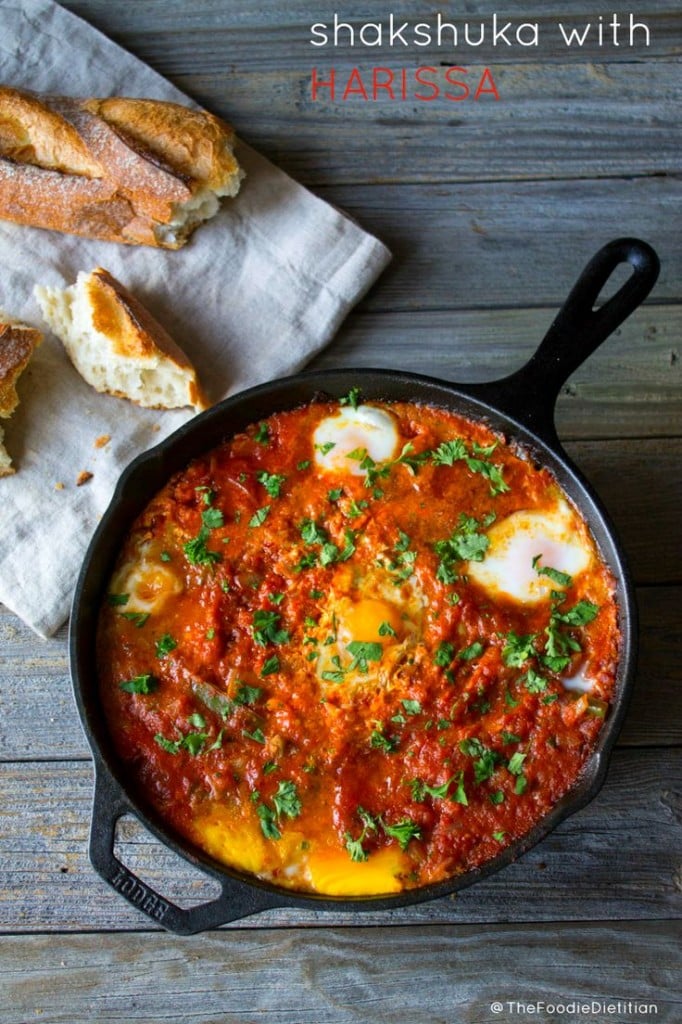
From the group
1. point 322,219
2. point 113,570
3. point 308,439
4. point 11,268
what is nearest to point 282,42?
point 322,219

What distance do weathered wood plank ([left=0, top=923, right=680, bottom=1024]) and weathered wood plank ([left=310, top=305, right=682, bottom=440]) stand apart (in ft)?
5.91

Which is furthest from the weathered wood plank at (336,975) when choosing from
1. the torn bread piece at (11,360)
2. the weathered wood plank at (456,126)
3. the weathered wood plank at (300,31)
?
the weathered wood plank at (300,31)

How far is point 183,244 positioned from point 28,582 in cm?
133

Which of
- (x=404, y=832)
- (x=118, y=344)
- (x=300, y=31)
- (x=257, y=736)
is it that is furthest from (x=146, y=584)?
(x=300, y=31)

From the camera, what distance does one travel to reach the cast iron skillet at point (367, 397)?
2686 millimetres

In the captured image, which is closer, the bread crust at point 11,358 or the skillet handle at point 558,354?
the skillet handle at point 558,354

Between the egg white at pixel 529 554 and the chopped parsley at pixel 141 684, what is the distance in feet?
3.42

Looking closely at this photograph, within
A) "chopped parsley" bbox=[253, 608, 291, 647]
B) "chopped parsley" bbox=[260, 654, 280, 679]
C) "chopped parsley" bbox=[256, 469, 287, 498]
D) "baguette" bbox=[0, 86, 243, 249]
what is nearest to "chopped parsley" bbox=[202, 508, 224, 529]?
"chopped parsley" bbox=[256, 469, 287, 498]

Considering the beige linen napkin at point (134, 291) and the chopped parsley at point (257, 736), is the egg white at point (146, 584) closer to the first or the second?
the beige linen napkin at point (134, 291)

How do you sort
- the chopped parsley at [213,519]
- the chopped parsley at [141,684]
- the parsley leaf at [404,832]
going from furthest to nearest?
1. the chopped parsley at [213,519]
2. the chopped parsley at [141,684]
3. the parsley leaf at [404,832]

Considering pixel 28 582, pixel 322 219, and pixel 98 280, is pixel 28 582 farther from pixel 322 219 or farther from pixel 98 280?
pixel 322 219

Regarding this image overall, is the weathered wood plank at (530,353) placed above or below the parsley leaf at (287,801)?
above

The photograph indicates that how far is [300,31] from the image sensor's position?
3705 millimetres

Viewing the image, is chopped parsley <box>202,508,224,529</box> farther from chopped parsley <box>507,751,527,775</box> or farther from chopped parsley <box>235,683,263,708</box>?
chopped parsley <box>507,751,527,775</box>
